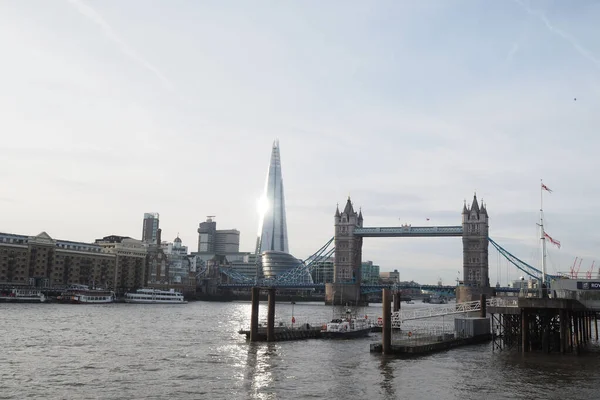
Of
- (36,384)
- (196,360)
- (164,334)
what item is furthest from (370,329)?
(36,384)

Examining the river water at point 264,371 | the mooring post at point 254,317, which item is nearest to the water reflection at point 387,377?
the river water at point 264,371

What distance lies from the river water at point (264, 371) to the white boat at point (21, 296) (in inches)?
3852

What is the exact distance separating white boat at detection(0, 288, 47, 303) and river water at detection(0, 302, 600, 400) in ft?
321

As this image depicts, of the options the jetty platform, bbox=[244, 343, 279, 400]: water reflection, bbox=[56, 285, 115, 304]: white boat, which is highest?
bbox=[56, 285, 115, 304]: white boat

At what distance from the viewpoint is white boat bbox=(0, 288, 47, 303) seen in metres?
168

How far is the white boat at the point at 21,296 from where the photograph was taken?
551 ft

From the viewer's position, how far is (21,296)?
171 m

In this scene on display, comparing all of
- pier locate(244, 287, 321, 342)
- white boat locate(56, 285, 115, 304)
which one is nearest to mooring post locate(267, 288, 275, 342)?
pier locate(244, 287, 321, 342)

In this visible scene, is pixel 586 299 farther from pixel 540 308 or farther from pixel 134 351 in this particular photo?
pixel 134 351

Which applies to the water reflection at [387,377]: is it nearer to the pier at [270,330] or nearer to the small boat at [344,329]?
the pier at [270,330]

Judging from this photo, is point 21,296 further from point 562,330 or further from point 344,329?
point 562,330

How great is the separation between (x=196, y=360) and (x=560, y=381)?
33.9m

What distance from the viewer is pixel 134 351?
6719 cm

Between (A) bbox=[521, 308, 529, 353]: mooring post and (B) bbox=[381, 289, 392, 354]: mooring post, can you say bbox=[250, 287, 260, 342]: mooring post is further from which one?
(A) bbox=[521, 308, 529, 353]: mooring post
